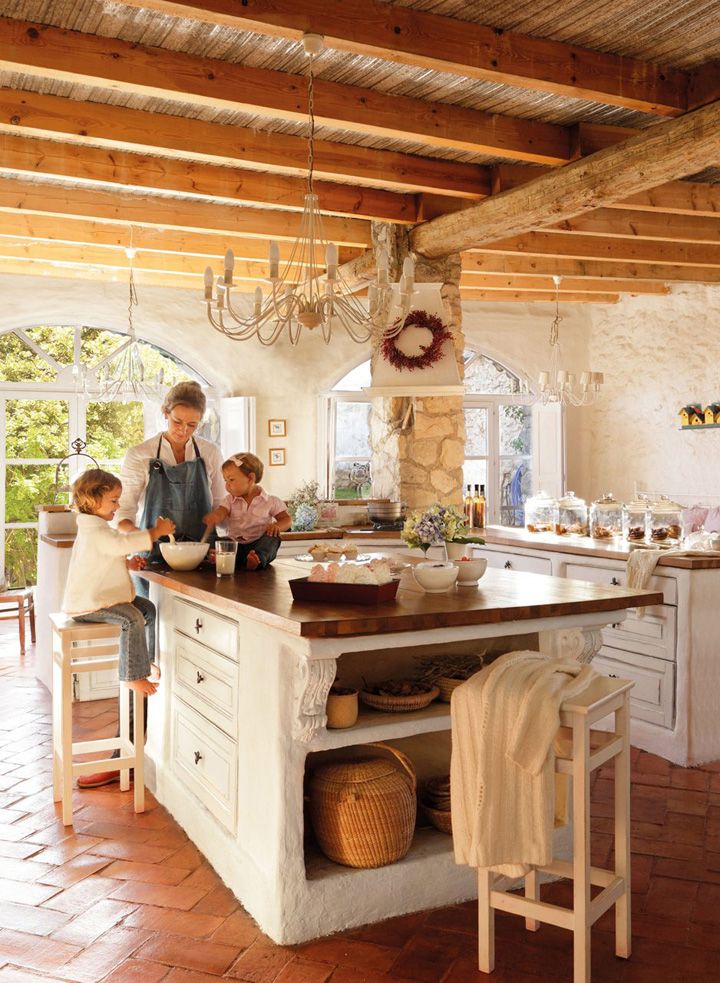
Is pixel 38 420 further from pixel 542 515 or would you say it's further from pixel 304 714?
pixel 304 714

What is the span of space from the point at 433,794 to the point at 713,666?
1967 mm

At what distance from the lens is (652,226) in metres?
7.00

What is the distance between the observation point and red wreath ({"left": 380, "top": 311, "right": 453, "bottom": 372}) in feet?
19.4

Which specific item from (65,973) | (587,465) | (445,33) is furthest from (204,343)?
(65,973)

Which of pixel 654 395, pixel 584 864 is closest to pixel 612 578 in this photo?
pixel 584 864

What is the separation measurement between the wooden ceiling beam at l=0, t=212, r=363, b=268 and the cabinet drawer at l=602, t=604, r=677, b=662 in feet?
13.1

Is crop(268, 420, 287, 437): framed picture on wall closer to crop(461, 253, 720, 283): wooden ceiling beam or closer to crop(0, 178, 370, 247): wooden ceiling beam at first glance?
crop(461, 253, 720, 283): wooden ceiling beam

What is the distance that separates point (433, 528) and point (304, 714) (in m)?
1.08

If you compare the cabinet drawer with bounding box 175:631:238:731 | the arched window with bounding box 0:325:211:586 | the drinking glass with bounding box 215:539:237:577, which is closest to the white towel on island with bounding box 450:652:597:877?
the cabinet drawer with bounding box 175:631:238:731

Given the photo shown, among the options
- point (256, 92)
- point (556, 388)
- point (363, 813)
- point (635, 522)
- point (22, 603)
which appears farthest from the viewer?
point (556, 388)

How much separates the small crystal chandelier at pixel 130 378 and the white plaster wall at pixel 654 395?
541 cm

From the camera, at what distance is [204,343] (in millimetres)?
9711

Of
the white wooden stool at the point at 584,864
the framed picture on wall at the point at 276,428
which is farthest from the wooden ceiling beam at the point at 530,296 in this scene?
Result: the white wooden stool at the point at 584,864

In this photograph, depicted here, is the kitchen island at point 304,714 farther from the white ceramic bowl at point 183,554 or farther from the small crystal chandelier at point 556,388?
the small crystal chandelier at point 556,388
